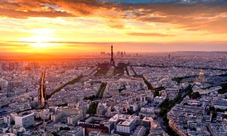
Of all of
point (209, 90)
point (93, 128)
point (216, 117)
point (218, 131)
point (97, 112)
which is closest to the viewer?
point (218, 131)

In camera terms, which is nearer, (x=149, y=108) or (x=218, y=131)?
(x=218, y=131)

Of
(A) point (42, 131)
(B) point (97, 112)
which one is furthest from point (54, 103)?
(A) point (42, 131)

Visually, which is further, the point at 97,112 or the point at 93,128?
the point at 97,112

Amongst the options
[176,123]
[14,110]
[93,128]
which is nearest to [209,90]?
[176,123]

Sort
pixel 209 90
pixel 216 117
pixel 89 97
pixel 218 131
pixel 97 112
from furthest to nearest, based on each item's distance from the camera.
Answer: pixel 209 90
pixel 89 97
pixel 97 112
pixel 216 117
pixel 218 131

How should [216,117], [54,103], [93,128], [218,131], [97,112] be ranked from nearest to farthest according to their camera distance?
[218,131] < [93,128] < [216,117] < [97,112] < [54,103]

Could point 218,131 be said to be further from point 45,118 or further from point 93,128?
point 45,118

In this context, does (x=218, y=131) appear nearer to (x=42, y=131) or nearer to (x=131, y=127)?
(x=131, y=127)

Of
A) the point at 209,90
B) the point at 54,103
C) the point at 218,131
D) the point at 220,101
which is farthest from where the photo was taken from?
the point at 209,90
